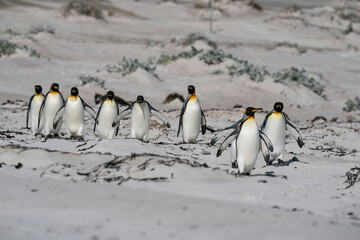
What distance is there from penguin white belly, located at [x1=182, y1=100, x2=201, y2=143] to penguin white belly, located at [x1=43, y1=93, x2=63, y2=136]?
6.99 feet

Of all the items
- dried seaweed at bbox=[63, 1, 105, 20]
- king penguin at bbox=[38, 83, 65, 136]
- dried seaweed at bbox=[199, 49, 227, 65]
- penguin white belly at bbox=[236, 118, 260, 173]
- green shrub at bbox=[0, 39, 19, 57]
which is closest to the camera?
penguin white belly at bbox=[236, 118, 260, 173]

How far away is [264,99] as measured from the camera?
19.8 m

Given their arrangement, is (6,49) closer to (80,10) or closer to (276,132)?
(80,10)

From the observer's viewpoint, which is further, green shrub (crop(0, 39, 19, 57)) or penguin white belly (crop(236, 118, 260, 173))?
green shrub (crop(0, 39, 19, 57))

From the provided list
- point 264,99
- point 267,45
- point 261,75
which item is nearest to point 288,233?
point 264,99

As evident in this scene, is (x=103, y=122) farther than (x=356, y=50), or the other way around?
(x=356, y=50)

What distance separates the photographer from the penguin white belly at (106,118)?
35.7 feet

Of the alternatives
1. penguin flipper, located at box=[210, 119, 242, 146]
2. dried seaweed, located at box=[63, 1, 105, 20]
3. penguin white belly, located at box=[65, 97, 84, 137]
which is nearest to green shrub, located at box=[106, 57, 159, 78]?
penguin white belly, located at box=[65, 97, 84, 137]

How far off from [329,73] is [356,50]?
8.28 m

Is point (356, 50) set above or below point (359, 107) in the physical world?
above

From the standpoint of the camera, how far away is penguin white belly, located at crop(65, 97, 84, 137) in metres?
10.9

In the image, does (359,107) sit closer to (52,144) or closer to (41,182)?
(52,144)

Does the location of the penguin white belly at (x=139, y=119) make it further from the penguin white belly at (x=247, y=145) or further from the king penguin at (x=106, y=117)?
the penguin white belly at (x=247, y=145)

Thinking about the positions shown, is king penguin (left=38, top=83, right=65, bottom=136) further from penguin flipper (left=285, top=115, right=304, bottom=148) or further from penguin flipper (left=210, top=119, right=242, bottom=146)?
penguin flipper (left=285, top=115, right=304, bottom=148)
